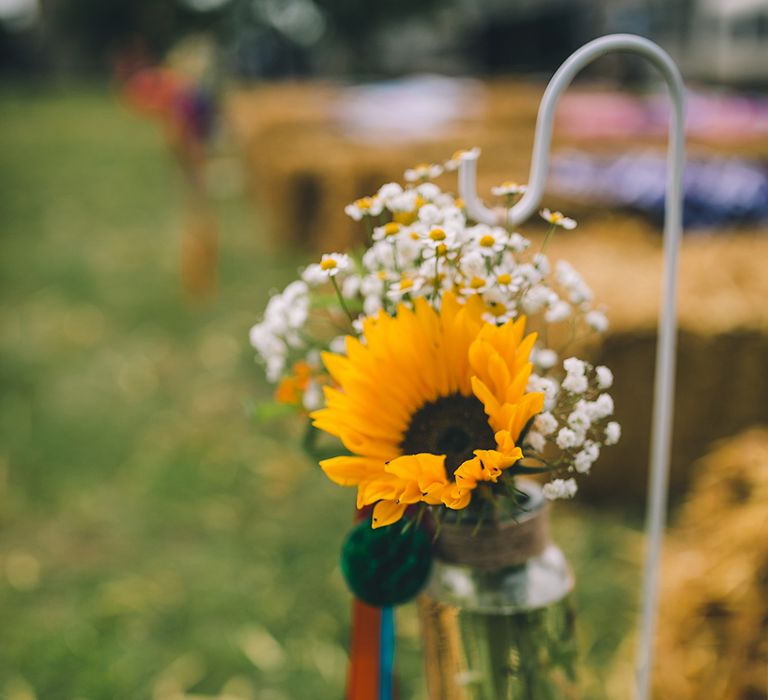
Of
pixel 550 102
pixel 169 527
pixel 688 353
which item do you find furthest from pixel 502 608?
pixel 169 527

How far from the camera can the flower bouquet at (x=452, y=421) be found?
0.95m

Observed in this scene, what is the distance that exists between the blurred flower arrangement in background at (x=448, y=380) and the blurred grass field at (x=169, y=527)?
137cm

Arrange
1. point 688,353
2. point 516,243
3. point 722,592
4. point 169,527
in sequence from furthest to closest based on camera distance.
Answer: point 169,527 < point 688,353 < point 722,592 < point 516,243

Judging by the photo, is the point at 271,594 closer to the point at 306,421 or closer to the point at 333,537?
the point at 333,537

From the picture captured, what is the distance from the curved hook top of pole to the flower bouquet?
0.02 metres

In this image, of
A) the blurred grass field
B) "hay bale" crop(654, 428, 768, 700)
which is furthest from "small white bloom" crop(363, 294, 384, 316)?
the blurred grass field

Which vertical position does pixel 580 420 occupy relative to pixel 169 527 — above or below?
below

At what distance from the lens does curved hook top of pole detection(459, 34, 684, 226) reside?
3.51 ft

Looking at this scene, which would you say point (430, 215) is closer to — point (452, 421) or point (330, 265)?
point (330, 265)

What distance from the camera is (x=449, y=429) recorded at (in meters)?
1.01

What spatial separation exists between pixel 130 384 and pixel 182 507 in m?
1.40

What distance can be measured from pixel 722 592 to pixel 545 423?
Answer: 39.1 inches

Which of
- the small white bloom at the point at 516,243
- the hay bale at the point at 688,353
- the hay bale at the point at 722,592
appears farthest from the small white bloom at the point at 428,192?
the hay bale at the point at 688,353

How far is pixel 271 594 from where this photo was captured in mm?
2670
